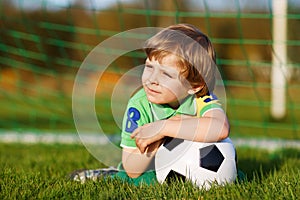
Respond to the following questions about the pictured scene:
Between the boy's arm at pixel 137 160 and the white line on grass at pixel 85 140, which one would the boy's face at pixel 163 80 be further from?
the white line on grass at pixel 85 140

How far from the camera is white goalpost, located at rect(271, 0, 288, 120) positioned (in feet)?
18.2

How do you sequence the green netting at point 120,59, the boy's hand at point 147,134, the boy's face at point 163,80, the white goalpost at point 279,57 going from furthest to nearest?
the white goalpost at point 279,57, the green netting at point 120,59, the boy's face at point 163,80, the boy's hand at point 147,134

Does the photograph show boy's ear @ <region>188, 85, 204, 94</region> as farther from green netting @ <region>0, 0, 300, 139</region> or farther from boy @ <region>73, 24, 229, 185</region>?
green netting @ <region>0, 0, 300, 139</region>

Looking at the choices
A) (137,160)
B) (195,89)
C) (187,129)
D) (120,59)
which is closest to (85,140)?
(137,160)

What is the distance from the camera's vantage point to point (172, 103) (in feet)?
8.88

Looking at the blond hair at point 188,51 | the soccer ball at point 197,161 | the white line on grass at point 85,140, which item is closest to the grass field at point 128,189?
the soccer ball at point 197,161

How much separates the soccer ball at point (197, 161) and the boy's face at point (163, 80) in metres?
0.20

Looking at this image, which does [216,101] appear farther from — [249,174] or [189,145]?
[249,174]

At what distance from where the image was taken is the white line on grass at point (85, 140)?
15.2 ft

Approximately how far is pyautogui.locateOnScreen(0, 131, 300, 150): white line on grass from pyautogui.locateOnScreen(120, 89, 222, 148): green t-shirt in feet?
5.61

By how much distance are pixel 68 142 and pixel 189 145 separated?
257 cm

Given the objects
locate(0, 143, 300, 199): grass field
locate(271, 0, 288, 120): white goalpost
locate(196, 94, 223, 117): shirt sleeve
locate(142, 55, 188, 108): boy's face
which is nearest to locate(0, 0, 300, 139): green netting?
locate(271, 0, 288, 120): white goalpost

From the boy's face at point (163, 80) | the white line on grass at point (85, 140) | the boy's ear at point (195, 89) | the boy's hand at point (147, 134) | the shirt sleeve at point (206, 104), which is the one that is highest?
the boy's face at point (163, 80)

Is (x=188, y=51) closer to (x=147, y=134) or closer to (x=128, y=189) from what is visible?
(x=147, y=134)
